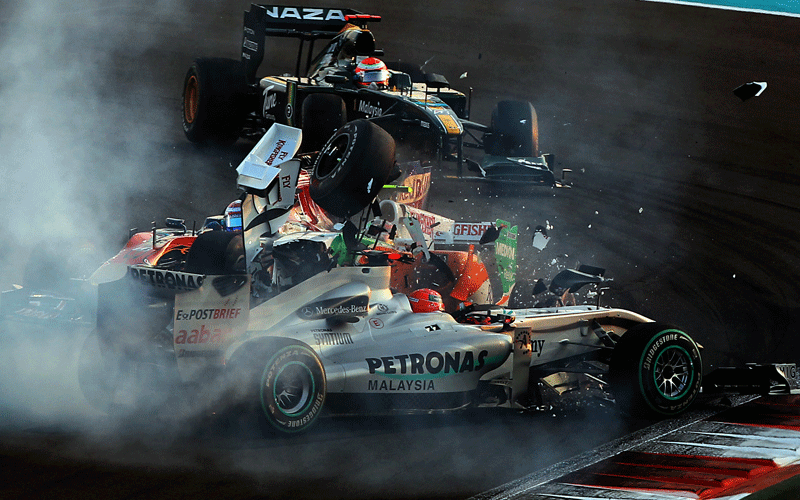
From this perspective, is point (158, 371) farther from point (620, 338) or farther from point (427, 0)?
point (427, 0)

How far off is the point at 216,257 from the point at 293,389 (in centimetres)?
120

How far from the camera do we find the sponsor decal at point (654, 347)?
6621mm

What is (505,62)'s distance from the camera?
19.6m

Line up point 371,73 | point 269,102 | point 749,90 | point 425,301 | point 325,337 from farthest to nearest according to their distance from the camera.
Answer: point 749,90, point 269,102, point 371,73, point 425,301, point 325,337

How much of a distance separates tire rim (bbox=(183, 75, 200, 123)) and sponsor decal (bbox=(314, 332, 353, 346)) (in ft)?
25.4

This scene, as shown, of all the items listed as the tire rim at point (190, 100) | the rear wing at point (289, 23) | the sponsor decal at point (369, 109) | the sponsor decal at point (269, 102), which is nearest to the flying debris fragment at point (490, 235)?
the sponsor decal at point (369, 109)

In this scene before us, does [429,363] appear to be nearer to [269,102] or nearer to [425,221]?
[425,221]

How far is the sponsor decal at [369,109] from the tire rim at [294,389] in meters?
5.11

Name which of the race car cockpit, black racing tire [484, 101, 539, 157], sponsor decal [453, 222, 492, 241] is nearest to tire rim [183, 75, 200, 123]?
the race car cockpit

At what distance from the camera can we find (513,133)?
444 inches

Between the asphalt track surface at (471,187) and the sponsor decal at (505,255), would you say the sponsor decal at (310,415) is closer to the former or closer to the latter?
the asphalt track surface at (471,187)

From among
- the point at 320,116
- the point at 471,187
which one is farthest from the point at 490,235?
the point at 471,187

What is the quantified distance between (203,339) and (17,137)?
28.2 feet

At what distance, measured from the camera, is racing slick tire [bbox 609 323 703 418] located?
21.7 feet
